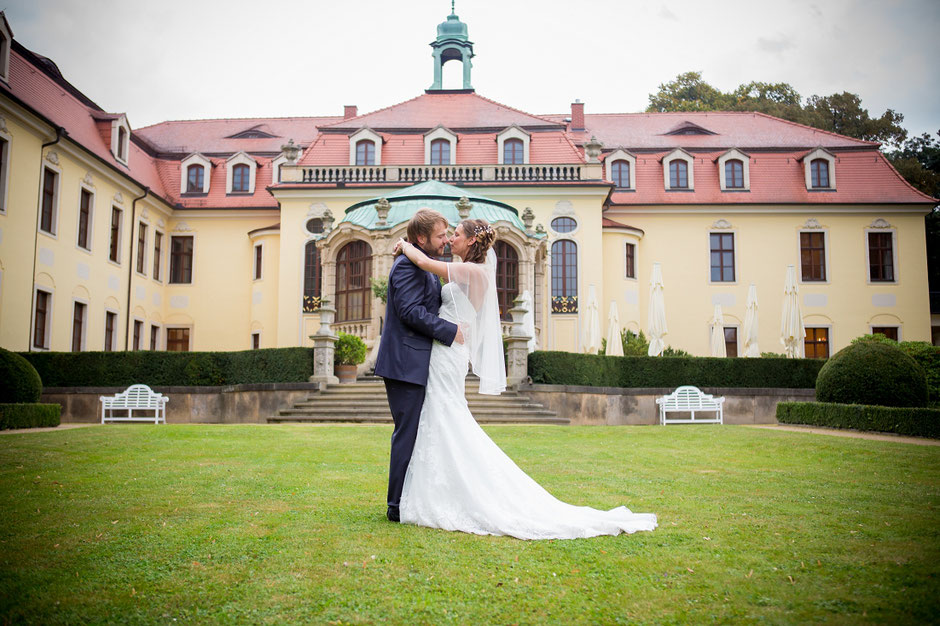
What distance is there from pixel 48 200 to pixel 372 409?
1430 centimetres

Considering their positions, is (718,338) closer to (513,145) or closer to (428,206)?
(428,206)

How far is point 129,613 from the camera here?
11.2ft

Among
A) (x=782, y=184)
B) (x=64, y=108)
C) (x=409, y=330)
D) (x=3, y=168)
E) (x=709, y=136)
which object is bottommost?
(x=409, y=330)

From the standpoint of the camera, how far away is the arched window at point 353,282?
2489cm

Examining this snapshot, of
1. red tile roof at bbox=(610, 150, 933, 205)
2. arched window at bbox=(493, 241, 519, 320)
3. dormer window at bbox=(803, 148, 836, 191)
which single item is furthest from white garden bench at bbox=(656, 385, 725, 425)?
dormer window at bbox=(803, 148, 836, 191)

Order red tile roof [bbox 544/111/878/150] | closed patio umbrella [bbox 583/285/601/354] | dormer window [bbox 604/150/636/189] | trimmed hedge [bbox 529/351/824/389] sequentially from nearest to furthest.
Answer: trimmed hedge [bbox 529/351/824/389] < closed patio umbrella [bbox 583/285/601/354] < dormer window [bbox 604/150/636/189] < red tile roof [bbox 544/111/878/150]

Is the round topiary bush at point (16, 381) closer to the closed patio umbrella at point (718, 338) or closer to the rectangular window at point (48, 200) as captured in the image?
the rectangular window at point (48, 200)

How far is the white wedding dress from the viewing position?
5.17 meters

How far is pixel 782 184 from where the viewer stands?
33219 millimetres

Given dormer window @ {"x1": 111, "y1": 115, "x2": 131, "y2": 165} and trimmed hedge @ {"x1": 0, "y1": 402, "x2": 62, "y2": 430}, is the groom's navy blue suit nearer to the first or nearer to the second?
trimmed hedge @ {"x1": 0, "y1": 402, "x2": 62, "y2": 430}

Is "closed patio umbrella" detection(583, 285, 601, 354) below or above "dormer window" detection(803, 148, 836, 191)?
below

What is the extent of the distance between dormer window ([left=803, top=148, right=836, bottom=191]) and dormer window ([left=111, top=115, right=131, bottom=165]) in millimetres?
27809

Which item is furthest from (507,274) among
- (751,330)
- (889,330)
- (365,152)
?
(889,330)

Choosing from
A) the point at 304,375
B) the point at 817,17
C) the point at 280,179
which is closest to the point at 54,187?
the point at 280,179
